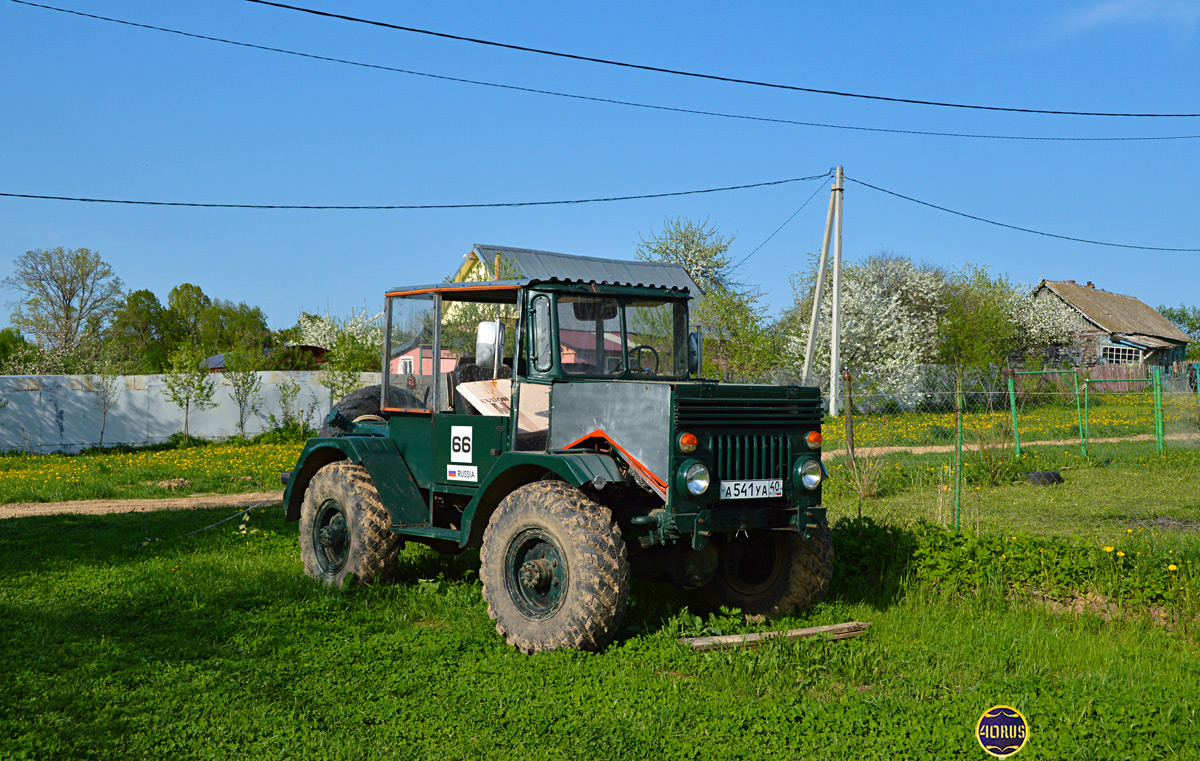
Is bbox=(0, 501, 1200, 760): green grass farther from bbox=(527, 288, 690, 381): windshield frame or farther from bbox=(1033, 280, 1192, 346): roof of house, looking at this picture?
bbox=(1033, 280, 1192, 346): roof of house

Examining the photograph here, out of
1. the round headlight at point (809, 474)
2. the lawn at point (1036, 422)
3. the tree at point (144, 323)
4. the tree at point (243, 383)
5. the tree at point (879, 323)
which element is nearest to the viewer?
the round headlight at point (809, 474)

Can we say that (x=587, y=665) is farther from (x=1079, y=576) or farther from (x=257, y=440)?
(x=257, y=440)

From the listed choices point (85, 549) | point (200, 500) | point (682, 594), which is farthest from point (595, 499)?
point (200, 500)

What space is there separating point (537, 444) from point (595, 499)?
0.77 metres

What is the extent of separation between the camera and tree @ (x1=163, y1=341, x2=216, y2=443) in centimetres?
2448

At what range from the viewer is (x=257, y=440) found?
84.1 feet

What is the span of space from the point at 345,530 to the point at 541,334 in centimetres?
262

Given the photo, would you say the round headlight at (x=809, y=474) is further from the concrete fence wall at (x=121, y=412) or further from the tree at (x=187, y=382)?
the concrete fence wall at (x=121, y=412)

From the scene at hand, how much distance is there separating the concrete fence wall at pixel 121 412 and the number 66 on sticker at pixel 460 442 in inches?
813

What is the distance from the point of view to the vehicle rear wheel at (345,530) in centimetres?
721

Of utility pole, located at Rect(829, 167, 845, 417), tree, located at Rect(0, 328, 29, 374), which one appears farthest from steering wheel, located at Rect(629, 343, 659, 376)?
tree, located at Rect(0, 328, 29, 374)

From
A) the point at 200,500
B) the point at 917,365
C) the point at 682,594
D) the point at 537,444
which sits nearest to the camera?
Result: the point at 537,444

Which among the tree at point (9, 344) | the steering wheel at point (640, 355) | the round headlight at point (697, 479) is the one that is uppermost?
the tree at point (9, 344)

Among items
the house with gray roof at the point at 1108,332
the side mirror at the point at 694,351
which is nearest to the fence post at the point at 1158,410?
the side mirror at the point at 694,351
